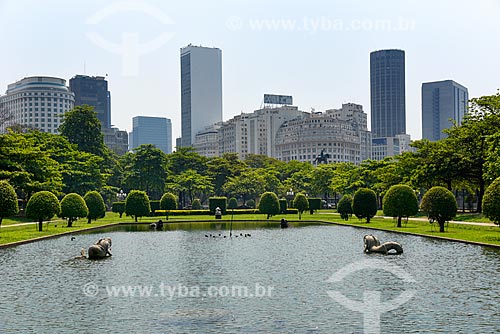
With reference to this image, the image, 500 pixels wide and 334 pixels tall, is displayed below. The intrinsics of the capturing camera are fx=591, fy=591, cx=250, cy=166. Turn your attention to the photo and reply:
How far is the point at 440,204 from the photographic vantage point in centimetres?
3453

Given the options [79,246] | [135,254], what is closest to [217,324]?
[135,254]

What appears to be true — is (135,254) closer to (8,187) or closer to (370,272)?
(370,272)

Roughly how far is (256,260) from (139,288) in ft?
23.9

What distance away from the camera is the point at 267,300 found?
616 inches

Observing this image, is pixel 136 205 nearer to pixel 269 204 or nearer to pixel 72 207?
pixel 72 207

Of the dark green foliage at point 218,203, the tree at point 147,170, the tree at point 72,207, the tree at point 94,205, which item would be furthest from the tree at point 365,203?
the tree at point 147,170

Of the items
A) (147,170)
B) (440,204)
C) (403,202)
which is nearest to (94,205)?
(403,202)

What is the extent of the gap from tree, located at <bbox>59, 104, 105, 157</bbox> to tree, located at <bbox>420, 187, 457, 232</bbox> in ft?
187

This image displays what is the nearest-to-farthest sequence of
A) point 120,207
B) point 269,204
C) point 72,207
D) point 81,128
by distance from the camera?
point 72,207 < point 269,204 < point 120,207 < point 81,128

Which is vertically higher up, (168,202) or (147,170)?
(147,170)

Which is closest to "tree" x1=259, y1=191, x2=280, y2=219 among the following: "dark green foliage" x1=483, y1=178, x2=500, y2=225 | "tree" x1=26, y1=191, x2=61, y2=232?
"tree" x1=26, y1=191, x2=61, y2=232

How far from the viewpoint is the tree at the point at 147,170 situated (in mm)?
84312

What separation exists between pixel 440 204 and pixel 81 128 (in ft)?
191

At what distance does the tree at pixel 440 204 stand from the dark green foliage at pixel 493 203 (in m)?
4.99
